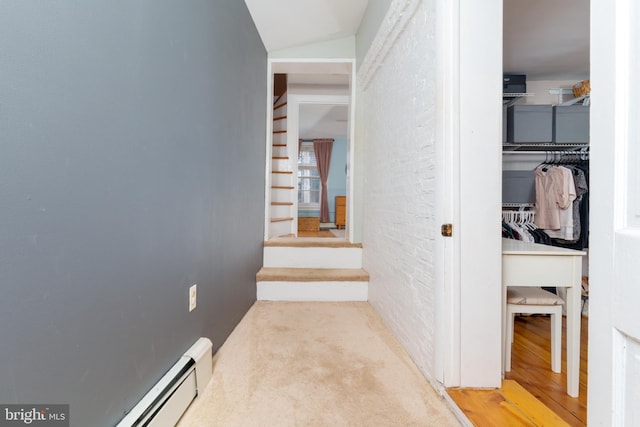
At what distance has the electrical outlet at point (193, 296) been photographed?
4.52 ft

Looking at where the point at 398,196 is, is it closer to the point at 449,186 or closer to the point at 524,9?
the point at 449,186

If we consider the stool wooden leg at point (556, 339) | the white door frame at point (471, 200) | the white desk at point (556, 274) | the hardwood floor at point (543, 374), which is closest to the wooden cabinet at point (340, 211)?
the hardwood floor at point (543, 374)

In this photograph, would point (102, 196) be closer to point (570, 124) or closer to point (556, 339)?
point (556, 339)

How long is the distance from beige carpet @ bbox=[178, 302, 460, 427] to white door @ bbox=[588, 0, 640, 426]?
2.51 feet

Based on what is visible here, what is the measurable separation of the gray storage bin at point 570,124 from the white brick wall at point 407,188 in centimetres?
176

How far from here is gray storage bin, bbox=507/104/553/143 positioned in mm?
2787

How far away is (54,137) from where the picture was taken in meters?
0.70

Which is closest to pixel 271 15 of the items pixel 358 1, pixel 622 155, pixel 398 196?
pixel 358 1

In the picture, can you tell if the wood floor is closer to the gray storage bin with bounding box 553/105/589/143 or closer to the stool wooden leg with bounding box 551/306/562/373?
the stool wooden leg with bounding box 551/306/562/373

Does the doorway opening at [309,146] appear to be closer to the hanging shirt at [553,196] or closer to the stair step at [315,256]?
the stair step at [315,256]

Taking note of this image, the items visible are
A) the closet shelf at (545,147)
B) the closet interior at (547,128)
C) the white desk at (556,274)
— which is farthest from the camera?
the closet shelf at (545,147)

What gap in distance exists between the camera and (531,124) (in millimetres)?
2797

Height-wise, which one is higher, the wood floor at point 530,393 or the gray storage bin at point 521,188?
the gray storage bin at point 521,188

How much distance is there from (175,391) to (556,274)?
1.70 metres
